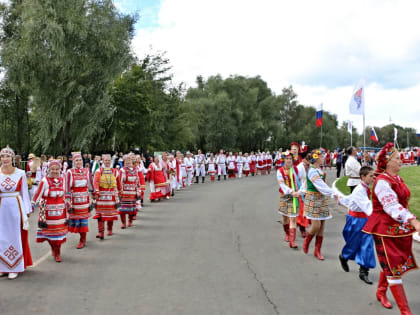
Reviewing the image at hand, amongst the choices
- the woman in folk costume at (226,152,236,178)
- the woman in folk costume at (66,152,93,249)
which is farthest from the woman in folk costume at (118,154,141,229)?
the woman in folk costume at (226,152,236,178)

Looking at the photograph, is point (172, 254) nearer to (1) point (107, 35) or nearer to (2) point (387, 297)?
(2) point (387, 297)

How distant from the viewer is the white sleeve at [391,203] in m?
4.08

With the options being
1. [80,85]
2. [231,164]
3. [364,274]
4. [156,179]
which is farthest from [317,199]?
[231,164]

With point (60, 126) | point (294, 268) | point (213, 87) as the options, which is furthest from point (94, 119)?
point (213, 87)

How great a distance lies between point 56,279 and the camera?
5781 millimetres

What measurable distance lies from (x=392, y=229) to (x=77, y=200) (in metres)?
5.72

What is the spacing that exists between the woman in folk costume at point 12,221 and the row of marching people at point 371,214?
15.6 feet

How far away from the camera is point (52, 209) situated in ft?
22.1

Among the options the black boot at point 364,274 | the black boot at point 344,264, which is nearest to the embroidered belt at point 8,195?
the black boot at point 344,264

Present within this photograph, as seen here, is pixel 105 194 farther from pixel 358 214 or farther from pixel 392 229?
pixel 392 229

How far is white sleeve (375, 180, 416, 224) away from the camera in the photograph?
408 cm

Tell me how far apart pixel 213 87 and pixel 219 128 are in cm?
829

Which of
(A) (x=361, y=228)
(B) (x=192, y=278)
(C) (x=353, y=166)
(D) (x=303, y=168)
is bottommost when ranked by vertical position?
(B) (x=192, y=278)

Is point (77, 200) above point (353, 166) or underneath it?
underneath
